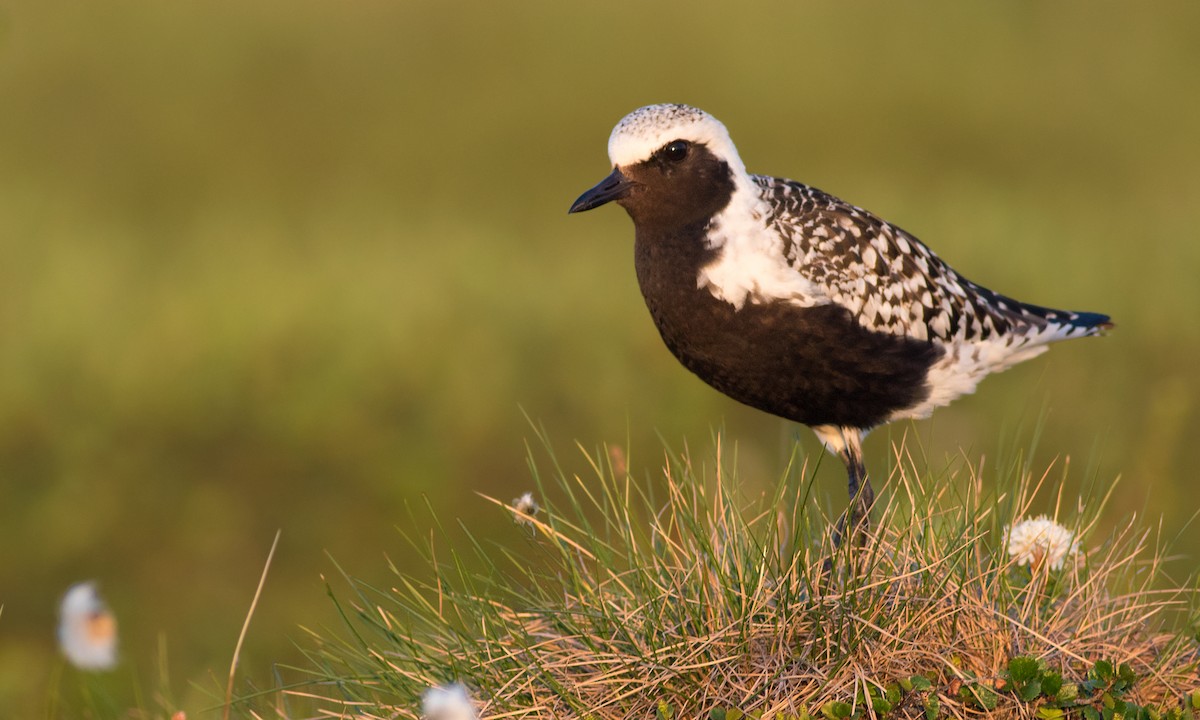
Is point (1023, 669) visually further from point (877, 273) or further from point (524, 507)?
point (877, 273)

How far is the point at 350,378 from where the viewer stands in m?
10.5

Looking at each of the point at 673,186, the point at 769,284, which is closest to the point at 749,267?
the point at 769,284

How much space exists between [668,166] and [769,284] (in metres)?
0.59

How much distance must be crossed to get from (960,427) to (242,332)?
16.8 ft

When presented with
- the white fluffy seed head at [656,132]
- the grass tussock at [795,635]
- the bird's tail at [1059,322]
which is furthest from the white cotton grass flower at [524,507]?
the bird's tail at [1059,322]

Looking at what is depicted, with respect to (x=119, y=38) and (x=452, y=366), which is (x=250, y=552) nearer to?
(x=452, y=366)

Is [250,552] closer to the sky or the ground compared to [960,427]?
closer to the ground

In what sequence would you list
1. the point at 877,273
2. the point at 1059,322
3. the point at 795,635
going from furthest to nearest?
the point at 1059,322 → the point at 877,273 → the point at 795,635

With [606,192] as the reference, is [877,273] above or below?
below

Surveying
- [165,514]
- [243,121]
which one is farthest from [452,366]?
[243,121]

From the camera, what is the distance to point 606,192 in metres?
5.44

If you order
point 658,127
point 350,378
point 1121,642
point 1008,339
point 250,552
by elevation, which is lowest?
point 250,552

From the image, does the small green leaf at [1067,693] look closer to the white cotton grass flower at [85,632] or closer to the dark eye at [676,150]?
the dark eye at [676,150]

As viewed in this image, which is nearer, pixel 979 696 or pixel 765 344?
pixel 979 696
